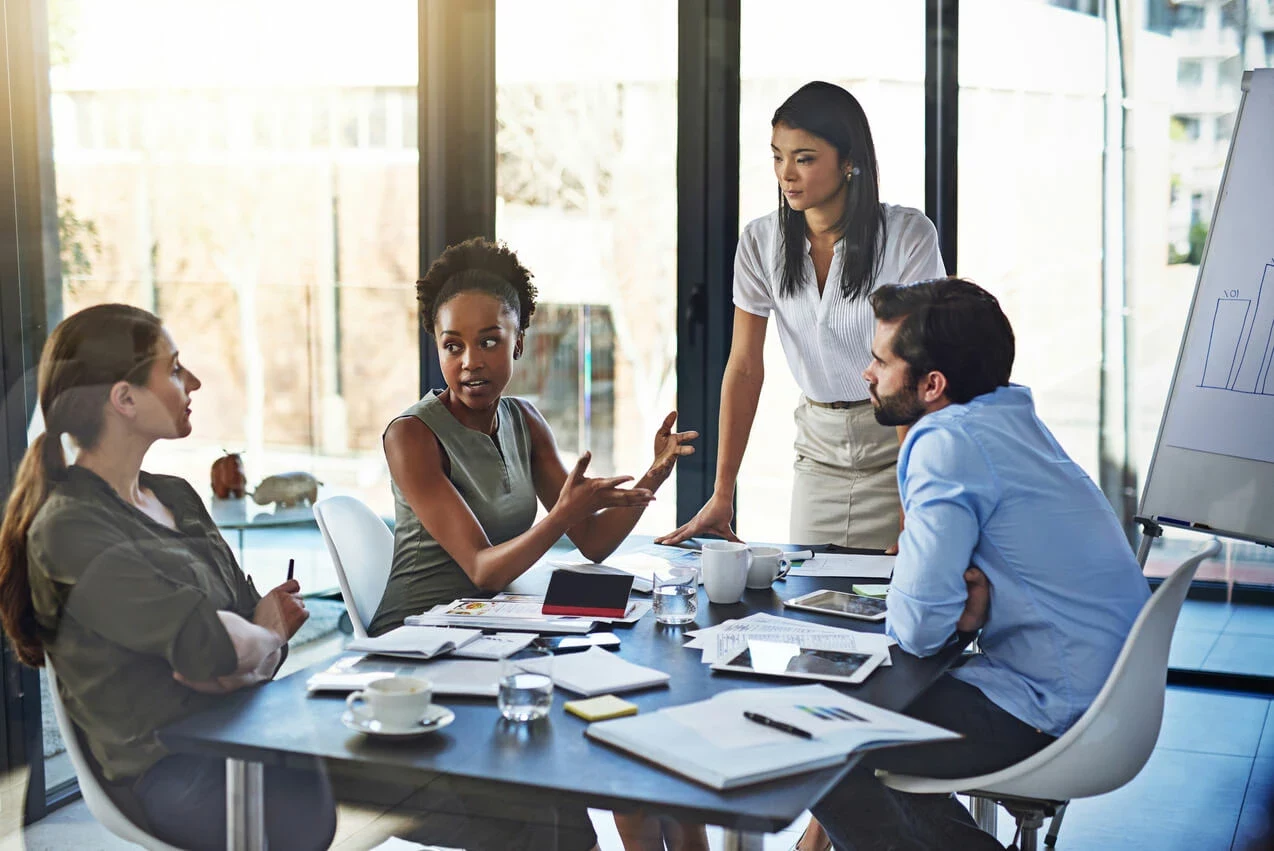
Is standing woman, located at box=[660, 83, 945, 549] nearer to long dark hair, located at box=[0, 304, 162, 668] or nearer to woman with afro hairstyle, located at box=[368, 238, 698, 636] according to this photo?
woman with afro hairstyle, located at box=[368, 238, 698, 636]

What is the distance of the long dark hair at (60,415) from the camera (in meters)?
A: 1.65

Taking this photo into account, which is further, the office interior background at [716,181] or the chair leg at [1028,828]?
the office interior background at [716,181]

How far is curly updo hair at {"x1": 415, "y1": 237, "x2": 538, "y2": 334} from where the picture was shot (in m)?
2.37

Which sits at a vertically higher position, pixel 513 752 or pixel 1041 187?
pixel 1041 187

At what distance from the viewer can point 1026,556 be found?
176 cm

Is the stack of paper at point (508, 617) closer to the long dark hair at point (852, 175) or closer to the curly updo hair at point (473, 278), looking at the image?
the curly updo hair at point (473, 278)

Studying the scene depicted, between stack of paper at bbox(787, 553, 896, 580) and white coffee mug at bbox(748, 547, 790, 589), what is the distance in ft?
0.48

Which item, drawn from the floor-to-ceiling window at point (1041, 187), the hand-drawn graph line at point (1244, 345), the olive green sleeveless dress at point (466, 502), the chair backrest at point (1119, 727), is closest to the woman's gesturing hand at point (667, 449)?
the olive green sleeveless dress at point (466, 502)

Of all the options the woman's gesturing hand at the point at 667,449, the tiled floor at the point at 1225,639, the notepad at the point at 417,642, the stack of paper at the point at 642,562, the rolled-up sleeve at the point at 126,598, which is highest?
the woman's gesturing hand at the point at 667,449

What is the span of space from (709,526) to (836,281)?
0.65 m

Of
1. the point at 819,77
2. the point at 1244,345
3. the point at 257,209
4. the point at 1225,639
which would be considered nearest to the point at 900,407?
the point at 1244,345

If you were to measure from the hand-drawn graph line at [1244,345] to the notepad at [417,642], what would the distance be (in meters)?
2.15

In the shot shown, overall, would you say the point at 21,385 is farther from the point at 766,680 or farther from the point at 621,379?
the point at 621,379

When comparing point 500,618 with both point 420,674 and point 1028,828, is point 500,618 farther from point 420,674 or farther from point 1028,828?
point 1028,828
